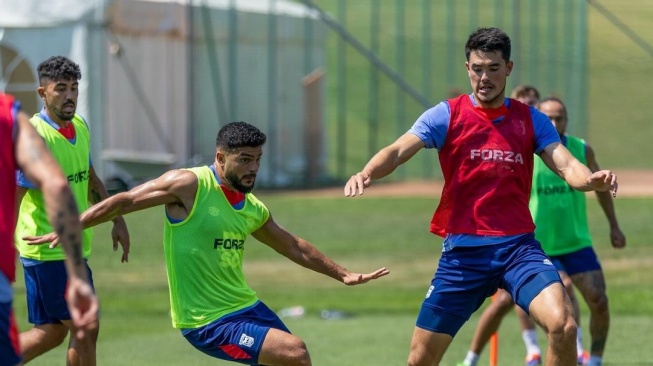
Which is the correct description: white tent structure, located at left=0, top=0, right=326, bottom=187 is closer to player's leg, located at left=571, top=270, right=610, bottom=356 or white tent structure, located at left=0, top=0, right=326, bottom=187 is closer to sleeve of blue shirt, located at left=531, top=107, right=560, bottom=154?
player's leg, located at left=571, top=270, right=610, bottom=356

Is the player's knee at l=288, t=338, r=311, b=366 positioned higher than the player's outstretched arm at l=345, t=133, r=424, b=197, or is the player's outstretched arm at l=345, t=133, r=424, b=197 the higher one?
the player's outstretched arm at l=345, t=133, r=424, b=197

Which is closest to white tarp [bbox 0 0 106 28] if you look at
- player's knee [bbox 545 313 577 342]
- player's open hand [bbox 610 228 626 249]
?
player's open hand [bbox 610 228 626 249]

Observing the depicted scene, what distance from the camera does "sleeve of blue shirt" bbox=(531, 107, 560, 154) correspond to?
7.59 meters

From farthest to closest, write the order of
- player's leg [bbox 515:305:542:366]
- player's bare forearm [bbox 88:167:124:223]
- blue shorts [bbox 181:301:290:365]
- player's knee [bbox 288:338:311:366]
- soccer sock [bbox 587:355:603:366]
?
player's leg [bbox 515:305:542:366], soccer sock [bbox 587:355:603:366], player's bare forearm [bbox 88:167:124:223], blue shorts [bbox 181:301:290:365], player's knee [bbox 288:338:311:366]

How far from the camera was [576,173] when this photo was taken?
287 inches

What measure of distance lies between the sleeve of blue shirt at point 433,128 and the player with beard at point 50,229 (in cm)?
220

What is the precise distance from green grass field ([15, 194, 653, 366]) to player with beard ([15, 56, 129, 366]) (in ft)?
8.31

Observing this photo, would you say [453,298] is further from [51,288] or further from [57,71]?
[57,71]

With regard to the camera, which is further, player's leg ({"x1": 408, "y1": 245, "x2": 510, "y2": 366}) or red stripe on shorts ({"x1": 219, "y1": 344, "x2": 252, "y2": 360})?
player's leg ({"x1": 408, "y1": 245, "x2": 510, "y2": 366})

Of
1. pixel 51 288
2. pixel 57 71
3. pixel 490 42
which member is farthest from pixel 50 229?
pixel 490 42

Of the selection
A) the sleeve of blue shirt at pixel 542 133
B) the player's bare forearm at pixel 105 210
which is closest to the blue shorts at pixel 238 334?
the player's bare forearm at pixel 105 210

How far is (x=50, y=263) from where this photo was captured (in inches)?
326

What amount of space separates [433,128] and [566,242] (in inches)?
121

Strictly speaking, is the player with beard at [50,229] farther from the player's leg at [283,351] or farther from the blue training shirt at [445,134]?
the blue training shirt at [445,134]
